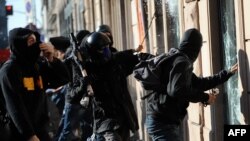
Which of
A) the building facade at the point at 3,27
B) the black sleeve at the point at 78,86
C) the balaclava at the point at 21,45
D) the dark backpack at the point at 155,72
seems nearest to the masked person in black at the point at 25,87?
the balaclava at the point at 21,45

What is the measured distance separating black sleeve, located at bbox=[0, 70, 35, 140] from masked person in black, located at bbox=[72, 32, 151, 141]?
0.96 m

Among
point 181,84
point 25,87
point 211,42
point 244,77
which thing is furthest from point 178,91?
point 211,42

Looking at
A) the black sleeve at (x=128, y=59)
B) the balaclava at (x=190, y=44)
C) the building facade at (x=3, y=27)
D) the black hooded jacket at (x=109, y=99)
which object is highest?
the building facade at (x=3, y=27)

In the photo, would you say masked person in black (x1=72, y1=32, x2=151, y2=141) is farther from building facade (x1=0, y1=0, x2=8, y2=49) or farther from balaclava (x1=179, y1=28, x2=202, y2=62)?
building facade (x1=0, y1=0, x2=8, y2=49)

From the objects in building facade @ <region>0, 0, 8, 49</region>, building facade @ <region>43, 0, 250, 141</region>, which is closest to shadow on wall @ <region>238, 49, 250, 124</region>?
building facade @ <region>43, 0, 250, 141</region>

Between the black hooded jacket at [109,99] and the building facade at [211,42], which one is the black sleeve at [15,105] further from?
the building facade at [211,42]

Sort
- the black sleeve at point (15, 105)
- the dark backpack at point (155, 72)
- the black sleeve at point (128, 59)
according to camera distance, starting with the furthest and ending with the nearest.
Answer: the black sleeve at point (128, 59), the dark backpack at point (155, 72), the black sleeve at point (15, 105)

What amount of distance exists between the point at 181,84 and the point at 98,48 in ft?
3.71

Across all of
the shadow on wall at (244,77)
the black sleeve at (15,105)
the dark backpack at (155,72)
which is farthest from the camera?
the shadow on wall at (244,77)

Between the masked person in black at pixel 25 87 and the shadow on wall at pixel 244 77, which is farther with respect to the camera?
the shadow on wall at pixel 244 77

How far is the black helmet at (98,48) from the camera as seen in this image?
19.7 feet

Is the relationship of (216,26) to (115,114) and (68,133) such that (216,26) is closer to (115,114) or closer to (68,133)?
(115,114)

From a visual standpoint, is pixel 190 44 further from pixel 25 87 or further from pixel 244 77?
pixel 25 87

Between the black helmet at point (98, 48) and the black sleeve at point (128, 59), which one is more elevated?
the black helmet at point (98, 48)
